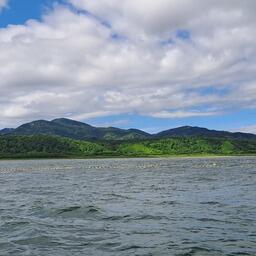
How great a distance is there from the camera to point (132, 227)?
30.0 meters

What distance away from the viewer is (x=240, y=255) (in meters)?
22.1

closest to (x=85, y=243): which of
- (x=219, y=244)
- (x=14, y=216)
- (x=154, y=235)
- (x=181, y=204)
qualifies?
(x=154, y=235)

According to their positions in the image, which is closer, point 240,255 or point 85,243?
point 240,255

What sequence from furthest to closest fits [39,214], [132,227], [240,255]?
[39,214], [132,227], [240,255]

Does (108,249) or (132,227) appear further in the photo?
(132,227)

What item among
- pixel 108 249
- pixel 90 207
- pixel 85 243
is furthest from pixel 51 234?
→ pixel 90 207

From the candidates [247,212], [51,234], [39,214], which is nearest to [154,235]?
[51,234]

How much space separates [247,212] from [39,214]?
52.5 ft

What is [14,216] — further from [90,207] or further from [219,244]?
[219,244]

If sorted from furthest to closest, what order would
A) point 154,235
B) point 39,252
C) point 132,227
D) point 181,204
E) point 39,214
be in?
1. point 181,204
2. point 39,214
3. point 132,227
4. point 154,235
5. point 39,252

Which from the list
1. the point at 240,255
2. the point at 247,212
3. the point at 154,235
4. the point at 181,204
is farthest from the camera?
the point at 181,204

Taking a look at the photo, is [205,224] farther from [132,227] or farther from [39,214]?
[39,214]

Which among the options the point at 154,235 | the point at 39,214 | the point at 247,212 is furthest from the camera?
the point at 39,214

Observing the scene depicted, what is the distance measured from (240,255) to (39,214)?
19741 millimetres
